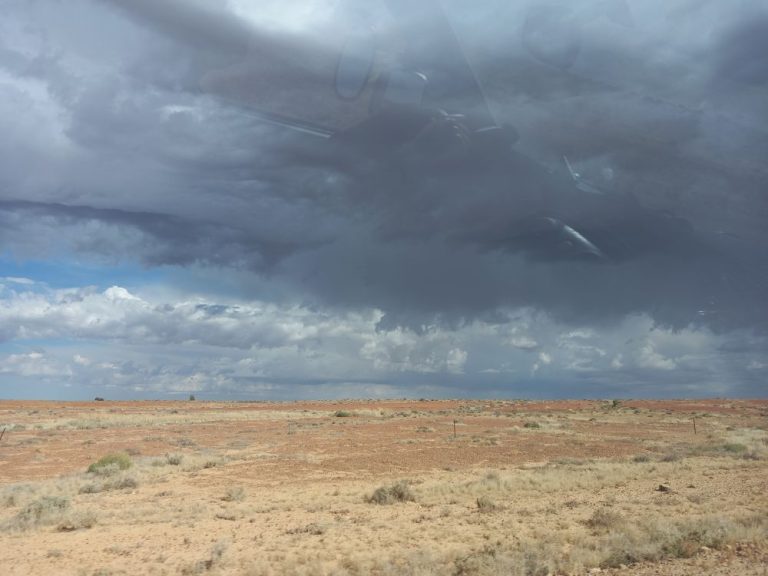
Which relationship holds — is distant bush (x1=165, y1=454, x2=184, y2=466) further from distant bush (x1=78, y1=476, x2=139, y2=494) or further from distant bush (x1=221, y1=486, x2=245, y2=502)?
distant bush (x1=221, y1=486, x2=245, y2=502)

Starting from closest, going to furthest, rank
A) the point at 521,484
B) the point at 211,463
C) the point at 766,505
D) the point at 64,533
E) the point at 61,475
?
the point at 64,533 → the point at 766,505 → the point at 521,484 → the point at 61,475 → the point at 211,463

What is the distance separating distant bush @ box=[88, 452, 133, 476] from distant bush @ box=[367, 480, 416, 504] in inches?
542

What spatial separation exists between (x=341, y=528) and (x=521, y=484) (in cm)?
864

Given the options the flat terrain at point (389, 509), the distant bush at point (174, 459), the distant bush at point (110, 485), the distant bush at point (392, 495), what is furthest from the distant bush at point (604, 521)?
the distant bush at point (174, 459)

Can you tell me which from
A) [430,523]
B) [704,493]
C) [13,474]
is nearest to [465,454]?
[704,493]

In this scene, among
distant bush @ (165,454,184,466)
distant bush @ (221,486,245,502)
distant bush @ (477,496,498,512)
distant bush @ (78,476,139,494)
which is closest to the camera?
distant bush @ (477,496,498,512)

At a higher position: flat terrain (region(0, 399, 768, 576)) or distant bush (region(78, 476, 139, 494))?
flat terrain (region(0, 399, 768, 576))

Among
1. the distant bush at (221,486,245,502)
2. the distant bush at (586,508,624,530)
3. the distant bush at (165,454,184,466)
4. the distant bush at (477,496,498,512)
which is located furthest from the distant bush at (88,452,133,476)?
the distant bush at (586,508,624,530)

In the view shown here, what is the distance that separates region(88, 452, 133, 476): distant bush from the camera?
1082 inches

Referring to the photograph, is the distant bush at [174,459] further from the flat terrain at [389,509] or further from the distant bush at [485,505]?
the distant bush at [485,505]

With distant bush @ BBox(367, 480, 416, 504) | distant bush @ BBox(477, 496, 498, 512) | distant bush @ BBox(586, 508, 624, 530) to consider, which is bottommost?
distant bush @ BBox(367, 480, 416, 504)

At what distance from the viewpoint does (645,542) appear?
516 inches

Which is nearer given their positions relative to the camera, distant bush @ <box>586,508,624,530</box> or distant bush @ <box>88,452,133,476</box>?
distant bush @ <box>586,508,624,530</box>

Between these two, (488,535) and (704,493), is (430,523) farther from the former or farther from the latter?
(704,493)
